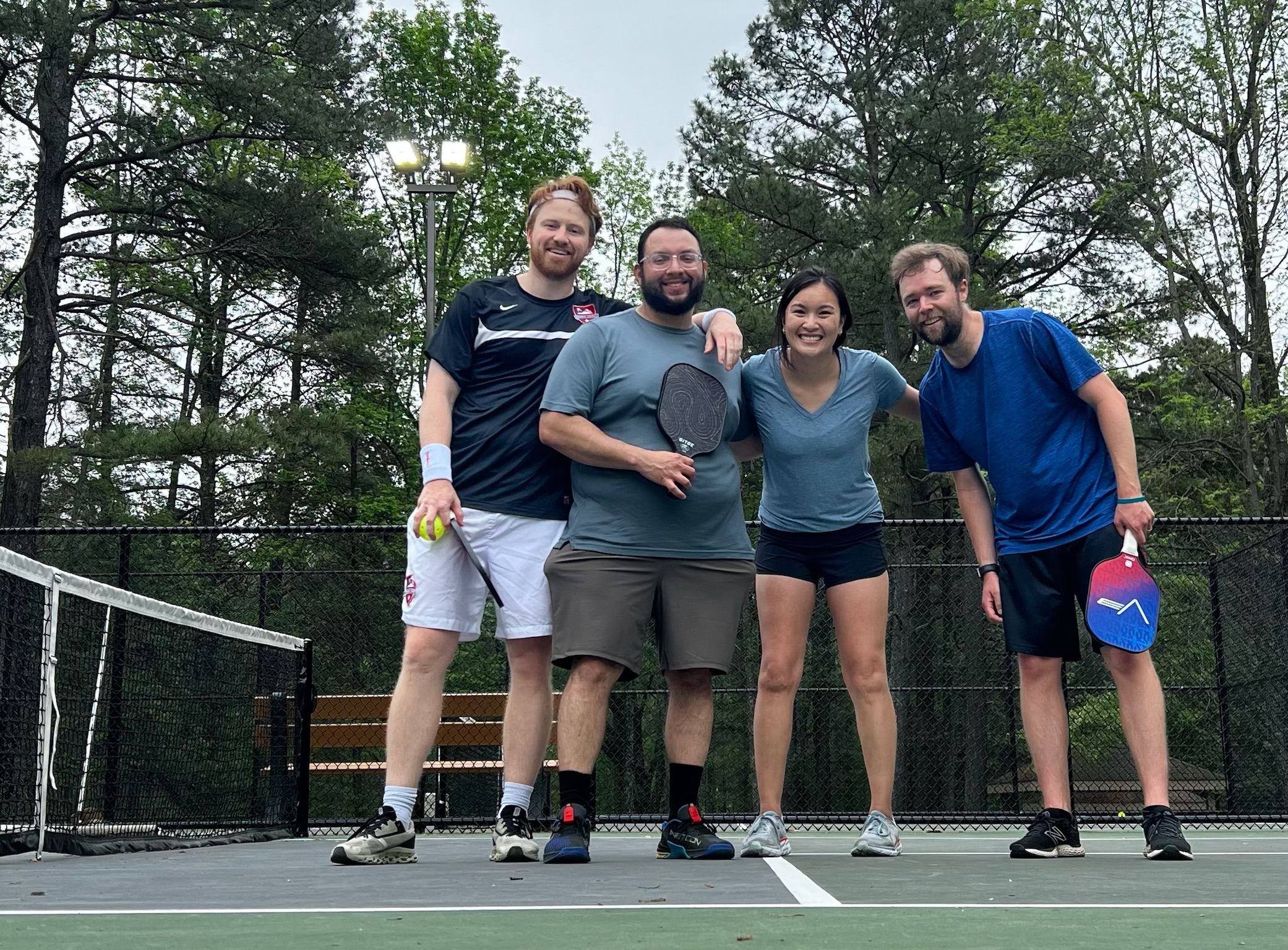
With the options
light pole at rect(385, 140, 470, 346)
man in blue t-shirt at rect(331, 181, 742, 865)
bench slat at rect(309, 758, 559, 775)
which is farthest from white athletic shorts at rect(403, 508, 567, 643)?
light pole at rect(385, 140, 470, 346)

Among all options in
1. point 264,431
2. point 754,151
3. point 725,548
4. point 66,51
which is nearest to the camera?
point 725,548

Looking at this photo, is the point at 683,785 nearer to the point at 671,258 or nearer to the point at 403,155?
the point at 671,258

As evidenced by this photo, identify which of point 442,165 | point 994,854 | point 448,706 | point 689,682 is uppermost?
point 442,165

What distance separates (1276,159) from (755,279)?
7.64 m

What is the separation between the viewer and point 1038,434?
3795 mm

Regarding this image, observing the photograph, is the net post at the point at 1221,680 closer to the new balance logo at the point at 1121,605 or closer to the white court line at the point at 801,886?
the new balance logo at the point at 1121,605

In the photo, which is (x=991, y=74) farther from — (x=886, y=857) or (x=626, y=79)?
(x=886, y=857)

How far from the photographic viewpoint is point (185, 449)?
14.9 m

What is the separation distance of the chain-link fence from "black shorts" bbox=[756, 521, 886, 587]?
10.5 feet

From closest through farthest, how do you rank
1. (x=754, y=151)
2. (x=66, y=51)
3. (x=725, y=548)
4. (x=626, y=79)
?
(x=725, y=548) < (x=66, y=51) < (x=754, y=151) < (x=626, y=79)

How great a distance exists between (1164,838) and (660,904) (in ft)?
5.78

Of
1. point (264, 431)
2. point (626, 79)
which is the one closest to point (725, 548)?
point (264, 431)

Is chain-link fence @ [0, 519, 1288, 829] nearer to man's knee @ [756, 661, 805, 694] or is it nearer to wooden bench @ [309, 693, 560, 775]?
wooden bench @ [309, 693, 560, 775]

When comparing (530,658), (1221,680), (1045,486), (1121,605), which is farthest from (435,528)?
(1221,680)
